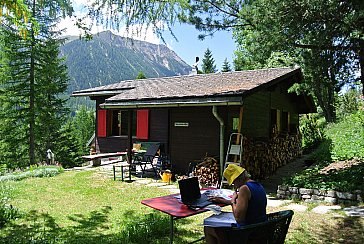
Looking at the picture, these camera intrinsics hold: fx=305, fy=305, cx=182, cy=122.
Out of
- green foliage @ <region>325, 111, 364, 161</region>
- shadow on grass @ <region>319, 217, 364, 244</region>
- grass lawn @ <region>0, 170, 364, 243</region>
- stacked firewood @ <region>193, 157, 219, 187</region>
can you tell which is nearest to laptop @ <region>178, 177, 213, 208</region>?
grass lawn @ <region>0, 170, 364, 243</region>

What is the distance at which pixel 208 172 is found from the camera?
8.36 m

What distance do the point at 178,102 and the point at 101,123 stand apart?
6.70 meters

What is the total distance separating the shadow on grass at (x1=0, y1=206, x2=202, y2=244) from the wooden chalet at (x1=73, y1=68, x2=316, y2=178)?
369 centimetres

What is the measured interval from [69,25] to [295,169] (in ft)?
31.0

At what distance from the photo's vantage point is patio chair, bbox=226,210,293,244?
8.16 ft

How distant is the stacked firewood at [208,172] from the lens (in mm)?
8273

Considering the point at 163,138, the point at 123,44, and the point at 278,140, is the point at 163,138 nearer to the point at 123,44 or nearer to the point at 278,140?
the point at 278,140

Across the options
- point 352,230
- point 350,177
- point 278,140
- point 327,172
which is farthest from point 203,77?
point 352,230

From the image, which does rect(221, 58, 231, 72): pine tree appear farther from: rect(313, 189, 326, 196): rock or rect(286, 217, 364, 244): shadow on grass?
rect(286, 217, 364, 244): shadow on grass

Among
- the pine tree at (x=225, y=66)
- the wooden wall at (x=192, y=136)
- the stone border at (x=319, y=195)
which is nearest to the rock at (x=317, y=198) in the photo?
the stone border at (x=319, y=195)

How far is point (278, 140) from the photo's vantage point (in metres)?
11.2

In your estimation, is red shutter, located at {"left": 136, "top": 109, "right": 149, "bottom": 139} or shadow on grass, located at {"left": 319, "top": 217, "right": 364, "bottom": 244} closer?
shadow on grass, located at {"left": 319, "top": 217, "right": 364, "bottom": 244}

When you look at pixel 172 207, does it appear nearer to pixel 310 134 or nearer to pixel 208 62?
pixel 310 134

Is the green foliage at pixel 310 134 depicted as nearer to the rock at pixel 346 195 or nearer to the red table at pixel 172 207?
the rock at pixel 346 195
